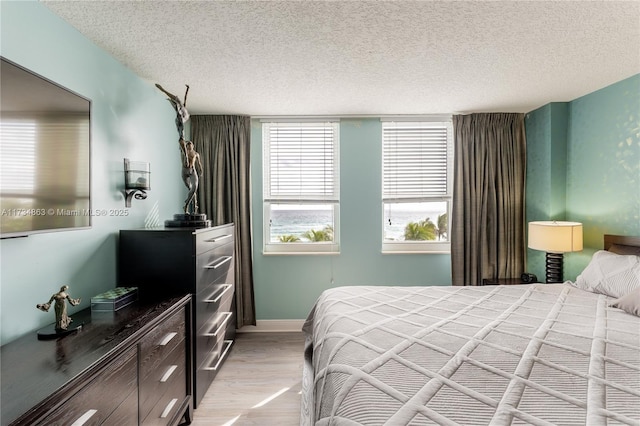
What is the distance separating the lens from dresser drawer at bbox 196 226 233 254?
226cm

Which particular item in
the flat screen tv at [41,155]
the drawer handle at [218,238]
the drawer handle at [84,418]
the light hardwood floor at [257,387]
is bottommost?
the light hardwood floor at [257,387]

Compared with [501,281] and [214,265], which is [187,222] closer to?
[214,265]

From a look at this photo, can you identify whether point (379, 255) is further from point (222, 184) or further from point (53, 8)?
point (53, 8)

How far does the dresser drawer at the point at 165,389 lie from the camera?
63.3 inches

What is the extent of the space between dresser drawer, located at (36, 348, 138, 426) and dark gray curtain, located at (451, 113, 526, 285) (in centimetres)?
330

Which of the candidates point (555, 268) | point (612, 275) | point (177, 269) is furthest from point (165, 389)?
point (555, 268)

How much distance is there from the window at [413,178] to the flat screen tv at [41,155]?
300 centimetres

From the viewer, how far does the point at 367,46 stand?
6.87 feet

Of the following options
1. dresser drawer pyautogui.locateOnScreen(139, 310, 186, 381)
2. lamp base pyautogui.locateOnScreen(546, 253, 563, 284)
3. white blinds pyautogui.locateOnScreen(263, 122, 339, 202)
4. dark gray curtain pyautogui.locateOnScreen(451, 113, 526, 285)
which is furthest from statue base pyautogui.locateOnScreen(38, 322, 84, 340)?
lamp base pyautogui.locateOnScreen(546, 253, 563, 284)

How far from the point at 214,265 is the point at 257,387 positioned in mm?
1046

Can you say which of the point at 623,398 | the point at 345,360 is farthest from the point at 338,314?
the point at 623,398

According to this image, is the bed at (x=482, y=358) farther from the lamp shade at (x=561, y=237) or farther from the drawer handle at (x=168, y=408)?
the drawer handle at (x=168, y=408)

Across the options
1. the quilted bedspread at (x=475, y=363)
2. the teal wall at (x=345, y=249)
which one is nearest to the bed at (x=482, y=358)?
the quilted bedspread at (x=475, y=363)

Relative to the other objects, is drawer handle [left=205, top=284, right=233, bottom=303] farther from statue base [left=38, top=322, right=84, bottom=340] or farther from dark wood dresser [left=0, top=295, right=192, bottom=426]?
statue base [left=38, top=322, right=84, bottom=340]
